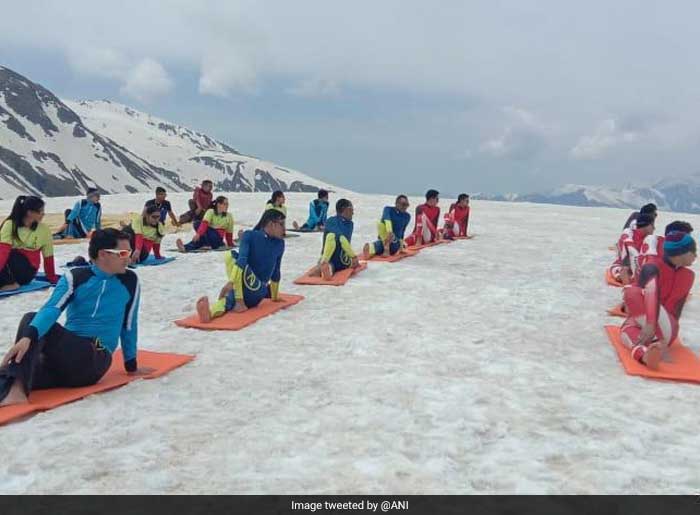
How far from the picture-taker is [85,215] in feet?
69.9

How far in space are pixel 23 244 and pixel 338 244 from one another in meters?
6.77

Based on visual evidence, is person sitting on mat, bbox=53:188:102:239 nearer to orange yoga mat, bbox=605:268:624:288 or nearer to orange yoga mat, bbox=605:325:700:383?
orange yoga mat, bbox=605:268:624:288

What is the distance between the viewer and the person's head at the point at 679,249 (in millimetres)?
8016

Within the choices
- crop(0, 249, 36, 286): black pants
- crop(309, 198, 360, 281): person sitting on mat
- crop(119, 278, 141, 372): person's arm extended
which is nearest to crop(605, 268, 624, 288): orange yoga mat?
crop(309, 198, 360, 281): person sitting on mat

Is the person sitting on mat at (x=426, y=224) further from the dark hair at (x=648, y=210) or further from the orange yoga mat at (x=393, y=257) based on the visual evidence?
the dark hair at (x=648, y=210)

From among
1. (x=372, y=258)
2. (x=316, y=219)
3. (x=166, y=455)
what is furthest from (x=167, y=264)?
(x=166, y=455)

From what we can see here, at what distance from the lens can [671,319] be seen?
27.1 feet

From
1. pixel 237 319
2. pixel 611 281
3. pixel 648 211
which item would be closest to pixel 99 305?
pixel 237 319

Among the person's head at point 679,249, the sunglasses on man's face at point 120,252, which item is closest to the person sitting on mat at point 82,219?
the sunglasses on man's face at point 120,252

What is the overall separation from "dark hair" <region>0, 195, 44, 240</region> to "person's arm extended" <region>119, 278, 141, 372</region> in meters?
6.24

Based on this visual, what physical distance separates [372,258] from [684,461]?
12.1m

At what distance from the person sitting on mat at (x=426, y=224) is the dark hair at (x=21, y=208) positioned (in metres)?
11.7

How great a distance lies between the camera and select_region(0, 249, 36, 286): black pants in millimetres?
12102

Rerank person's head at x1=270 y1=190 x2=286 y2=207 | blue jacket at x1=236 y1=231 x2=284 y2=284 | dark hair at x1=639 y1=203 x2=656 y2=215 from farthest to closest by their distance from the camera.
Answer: person's head at x1=270 y1=190 x2=286 y2=207 → dark hair at x1=639 y1=203 x2=656 y2=215 → blue jacket at x1=236 y1=231 x2=284 y2=284
